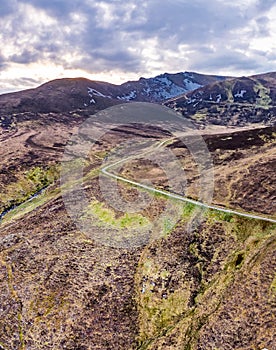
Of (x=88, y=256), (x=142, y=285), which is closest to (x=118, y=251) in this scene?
(x=88, y=256)

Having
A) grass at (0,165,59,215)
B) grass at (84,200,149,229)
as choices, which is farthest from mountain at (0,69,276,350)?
grass at (0,165,59,215)

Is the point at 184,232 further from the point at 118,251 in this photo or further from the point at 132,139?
the point at 132,139

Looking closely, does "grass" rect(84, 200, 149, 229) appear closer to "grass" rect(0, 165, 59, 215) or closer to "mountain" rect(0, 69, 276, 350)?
"mountain" rect(0, 69, 276, 350)

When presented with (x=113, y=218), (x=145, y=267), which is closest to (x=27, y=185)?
(x=113, y=218)

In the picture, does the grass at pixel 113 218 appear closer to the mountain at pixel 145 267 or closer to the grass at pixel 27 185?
the mountain at pixel 145 267

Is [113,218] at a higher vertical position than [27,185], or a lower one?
higher

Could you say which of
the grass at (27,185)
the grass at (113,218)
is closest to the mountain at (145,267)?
the grass at (113,218)

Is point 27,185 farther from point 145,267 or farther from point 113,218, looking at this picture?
point 145,267

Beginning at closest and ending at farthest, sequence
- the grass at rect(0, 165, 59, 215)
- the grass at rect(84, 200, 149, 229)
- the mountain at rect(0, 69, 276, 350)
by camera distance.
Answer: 1. the mountain at rect(0, 69, 276, 350)
2. the grass at rect(84, 200, 149, 229)
3. the grass at rect(0, 165, 59, 215)

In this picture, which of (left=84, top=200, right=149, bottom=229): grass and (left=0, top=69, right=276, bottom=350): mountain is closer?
(left=0, top=69, right=276, bottom=350): mountain

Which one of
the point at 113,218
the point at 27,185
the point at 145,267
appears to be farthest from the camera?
the point at 27,185

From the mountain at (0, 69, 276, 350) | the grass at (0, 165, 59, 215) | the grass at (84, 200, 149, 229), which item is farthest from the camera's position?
the grass at (0, 165, 59, 215)
